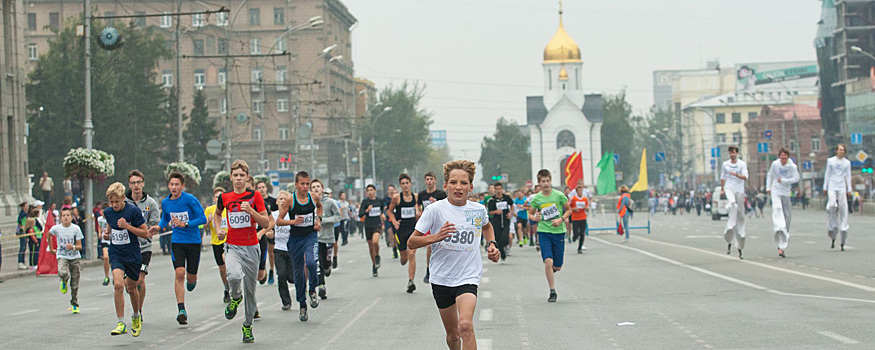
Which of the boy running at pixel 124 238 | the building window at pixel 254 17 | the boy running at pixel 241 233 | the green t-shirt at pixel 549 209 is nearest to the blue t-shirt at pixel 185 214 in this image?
the boy running at pixel 124 238

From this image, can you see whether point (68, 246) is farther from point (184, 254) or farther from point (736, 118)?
point (736, 118)

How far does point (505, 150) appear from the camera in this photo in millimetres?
162750

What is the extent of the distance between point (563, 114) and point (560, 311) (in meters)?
133

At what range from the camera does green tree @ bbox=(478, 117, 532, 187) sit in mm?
160250

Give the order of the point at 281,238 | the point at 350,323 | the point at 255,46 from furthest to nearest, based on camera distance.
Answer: the point at 255,46 < the point at 281,238 < the point at 350,323

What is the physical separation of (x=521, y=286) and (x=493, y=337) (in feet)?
21.6

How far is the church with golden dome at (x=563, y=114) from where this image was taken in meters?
144

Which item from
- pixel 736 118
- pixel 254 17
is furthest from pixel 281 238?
pixel 736 118

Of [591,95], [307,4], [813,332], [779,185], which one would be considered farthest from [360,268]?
[591,95]

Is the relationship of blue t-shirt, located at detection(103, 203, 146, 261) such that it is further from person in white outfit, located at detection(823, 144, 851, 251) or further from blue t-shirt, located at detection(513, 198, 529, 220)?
blue t-shirt, located at detection(513, 198, 529, 220)

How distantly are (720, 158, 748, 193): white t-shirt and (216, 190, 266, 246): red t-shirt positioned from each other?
11214 mm

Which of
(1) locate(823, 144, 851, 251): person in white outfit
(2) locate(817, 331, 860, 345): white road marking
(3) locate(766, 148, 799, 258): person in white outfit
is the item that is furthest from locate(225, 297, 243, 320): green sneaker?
(1) locate(823, 144, 851, 251): person in white outfit

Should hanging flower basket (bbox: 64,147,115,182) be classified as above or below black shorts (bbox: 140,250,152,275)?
above

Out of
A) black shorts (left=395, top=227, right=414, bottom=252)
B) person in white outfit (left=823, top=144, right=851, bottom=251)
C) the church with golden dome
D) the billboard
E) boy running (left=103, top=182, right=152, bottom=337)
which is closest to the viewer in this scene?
boy running (left=103, top=182, right=152, bottom=337)
